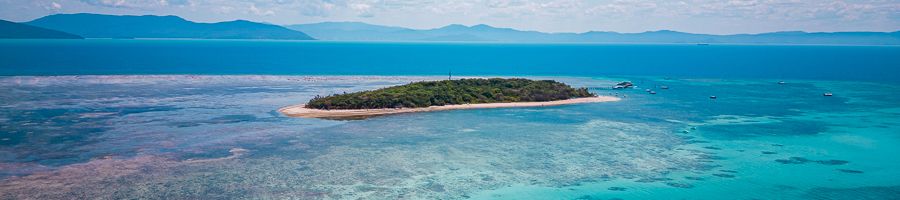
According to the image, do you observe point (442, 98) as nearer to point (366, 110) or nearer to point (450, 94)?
point (450, 94)

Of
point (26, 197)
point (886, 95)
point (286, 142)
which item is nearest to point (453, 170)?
point (286, 142)

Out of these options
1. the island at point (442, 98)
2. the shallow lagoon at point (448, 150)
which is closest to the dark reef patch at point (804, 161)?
the shallow lagoon at point (448, 150)

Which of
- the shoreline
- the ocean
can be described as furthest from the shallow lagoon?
the shoreline

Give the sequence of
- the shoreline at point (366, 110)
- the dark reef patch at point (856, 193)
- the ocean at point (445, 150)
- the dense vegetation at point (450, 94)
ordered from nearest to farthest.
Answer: the dark reef patch at point (856, 193)
the ocean at point (445, 150)
the shoreline at point (366, 110)
the dense vegetation at point (450, 94)

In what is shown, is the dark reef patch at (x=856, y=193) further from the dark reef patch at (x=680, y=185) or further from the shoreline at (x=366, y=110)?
the shoreline at (x=366, y=110)

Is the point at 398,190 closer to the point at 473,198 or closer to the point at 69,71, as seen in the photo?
the point at 473,198

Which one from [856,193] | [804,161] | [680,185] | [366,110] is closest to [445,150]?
[680,185]
